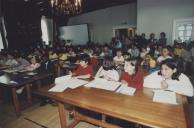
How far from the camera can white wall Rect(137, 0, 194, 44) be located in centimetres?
646

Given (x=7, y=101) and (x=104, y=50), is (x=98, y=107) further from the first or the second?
(x=104, y=50)

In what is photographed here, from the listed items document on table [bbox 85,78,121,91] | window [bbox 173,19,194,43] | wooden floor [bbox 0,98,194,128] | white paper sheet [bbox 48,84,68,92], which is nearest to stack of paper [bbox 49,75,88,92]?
white paper sheet [bbox 48,84,68,92]

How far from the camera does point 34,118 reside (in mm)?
2922

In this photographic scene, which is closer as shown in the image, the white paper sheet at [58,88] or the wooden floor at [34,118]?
the white paper sheet at [58,88]

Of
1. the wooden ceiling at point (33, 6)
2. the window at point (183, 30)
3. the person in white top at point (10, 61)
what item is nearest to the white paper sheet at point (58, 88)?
the person in white top at point (10, 61)

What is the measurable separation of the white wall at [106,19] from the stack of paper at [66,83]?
283 inches

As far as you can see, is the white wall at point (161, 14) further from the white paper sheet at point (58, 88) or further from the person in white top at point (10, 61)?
the white paper sheet at point (58, 88)

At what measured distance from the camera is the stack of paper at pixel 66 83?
1.96 metres

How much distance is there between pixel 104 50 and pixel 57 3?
353 cm

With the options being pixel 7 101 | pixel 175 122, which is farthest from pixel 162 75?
pixel 7 101

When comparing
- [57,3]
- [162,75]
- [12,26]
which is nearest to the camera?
[162,75]

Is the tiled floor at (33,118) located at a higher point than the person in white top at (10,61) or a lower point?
lower

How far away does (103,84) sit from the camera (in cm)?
202

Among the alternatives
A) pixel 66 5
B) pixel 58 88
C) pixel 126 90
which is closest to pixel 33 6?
pixel 66 5
